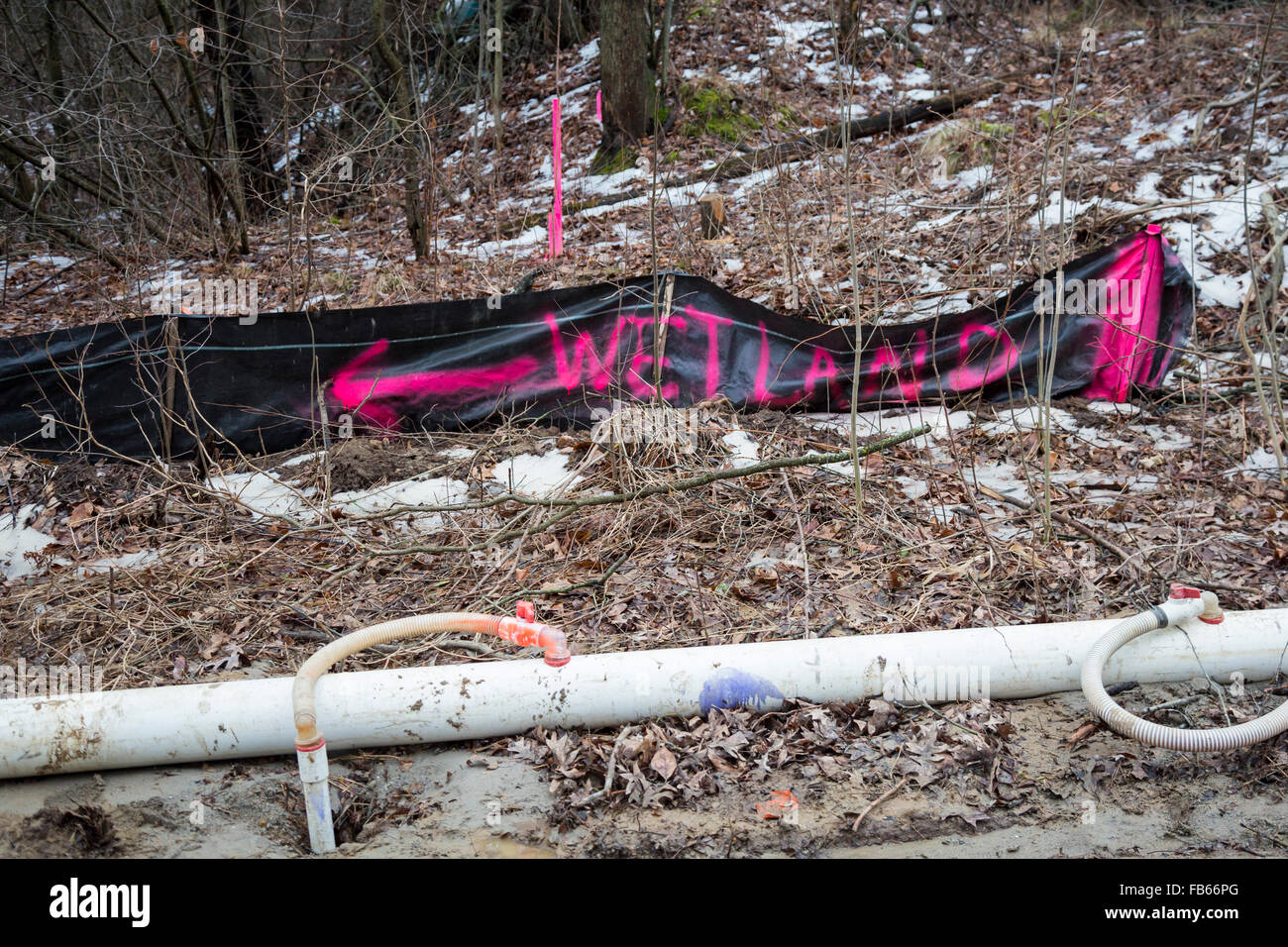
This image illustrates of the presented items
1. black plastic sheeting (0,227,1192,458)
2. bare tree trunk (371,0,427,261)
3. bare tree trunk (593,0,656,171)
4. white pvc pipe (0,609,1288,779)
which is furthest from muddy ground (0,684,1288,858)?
bare tree trunk (593,0,656,171)

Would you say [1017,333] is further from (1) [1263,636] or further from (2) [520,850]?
(2) [520,850]

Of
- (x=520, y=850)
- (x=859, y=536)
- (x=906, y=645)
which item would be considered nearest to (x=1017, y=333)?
(x=859, y=536)

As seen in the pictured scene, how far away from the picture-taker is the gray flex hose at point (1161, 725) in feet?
9.07

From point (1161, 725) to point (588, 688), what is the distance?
1.87 meters

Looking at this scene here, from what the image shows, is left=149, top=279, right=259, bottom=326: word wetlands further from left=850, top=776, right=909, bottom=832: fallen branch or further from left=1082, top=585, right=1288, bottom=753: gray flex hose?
left=1082, top=585, right=1288, bottom=753: gray flex hose

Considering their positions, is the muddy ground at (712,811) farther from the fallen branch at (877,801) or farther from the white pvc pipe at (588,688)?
the white pvc pipe at (588,688)

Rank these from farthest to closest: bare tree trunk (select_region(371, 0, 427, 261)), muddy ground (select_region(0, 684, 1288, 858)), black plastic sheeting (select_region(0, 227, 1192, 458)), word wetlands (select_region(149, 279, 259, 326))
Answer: bare tree trunk (select_region(371, 0, 427, 261)), word wetlands (select_region(149, 279, 259, 326)), black plastic sheeting (select_region(0, 227, 1192, 458)), muddy ground (select_region(0, 684, 1288, 858))

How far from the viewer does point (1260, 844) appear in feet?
8.59

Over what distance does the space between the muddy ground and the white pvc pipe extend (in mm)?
113

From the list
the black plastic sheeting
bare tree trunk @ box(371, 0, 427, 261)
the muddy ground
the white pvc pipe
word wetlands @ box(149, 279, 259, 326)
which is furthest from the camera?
bare tree trunk @ box(371, 0, 427, 261)

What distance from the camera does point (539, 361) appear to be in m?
6.02

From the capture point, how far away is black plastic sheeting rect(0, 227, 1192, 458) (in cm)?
589

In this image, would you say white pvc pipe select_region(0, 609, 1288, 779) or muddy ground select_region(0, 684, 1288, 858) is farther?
white pvc pipe select_region(0, 609, 1288, 779)

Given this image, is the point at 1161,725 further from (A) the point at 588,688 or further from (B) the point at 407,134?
Result: (B) the point at 407,134
